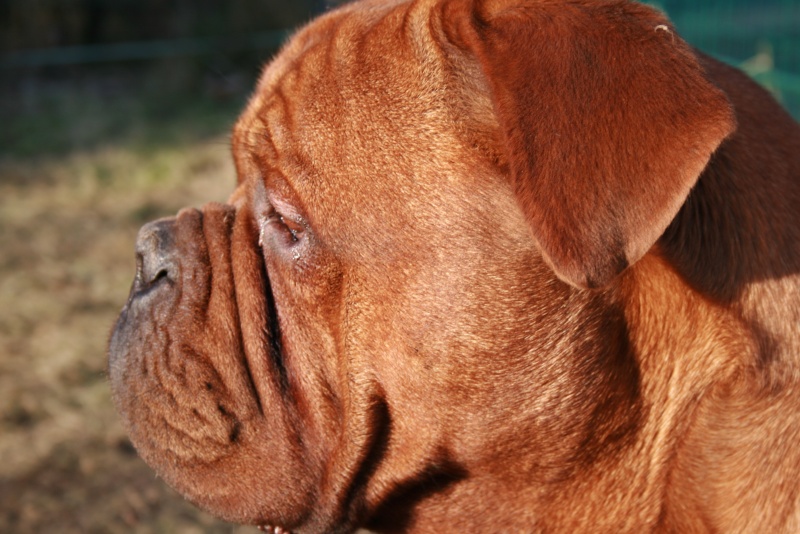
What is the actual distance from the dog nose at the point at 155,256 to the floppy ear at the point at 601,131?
1006 millimetres

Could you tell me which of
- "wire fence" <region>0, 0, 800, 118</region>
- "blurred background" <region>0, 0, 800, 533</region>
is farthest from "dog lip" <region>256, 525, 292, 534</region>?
"wire fence" <region>0, 0, 800, 118</region>

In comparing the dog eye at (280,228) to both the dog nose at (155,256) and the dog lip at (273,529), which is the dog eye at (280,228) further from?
the dog lip at (273,529)

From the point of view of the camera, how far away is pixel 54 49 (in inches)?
455

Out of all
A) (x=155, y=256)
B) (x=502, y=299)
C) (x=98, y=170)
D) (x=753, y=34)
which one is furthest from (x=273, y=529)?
(x=98, y=170)

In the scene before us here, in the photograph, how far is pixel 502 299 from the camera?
6.26 feet

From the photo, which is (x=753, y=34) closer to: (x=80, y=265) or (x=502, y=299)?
(x=80, y=265)

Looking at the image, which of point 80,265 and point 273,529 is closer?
point 273,529

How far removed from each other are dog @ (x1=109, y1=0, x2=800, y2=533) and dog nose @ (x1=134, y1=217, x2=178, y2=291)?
172 mm

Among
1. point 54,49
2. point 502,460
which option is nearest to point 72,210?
point 54,49

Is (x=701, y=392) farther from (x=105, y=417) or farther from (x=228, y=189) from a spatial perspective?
(x=228, y=189)

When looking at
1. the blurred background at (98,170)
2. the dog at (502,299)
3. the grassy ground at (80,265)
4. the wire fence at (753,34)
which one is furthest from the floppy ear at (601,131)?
the wire fence at (753,34)

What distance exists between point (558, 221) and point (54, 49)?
36.9ft

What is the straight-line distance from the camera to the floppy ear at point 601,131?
5.42 ft

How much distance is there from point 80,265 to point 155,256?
14.9 ft
